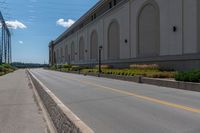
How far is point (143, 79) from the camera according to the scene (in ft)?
82.1

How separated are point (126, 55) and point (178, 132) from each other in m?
37.4

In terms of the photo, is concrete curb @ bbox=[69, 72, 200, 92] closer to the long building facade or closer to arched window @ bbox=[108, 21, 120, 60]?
the long building facade

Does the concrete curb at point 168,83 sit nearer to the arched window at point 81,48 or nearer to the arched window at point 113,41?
the arched window at point 113,41

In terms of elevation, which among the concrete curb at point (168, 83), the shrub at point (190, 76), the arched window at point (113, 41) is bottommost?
the concrete curb at point (168, 83)

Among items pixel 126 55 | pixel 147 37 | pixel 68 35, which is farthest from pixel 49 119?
pixel 68 35

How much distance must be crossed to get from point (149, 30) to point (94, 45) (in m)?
30.5

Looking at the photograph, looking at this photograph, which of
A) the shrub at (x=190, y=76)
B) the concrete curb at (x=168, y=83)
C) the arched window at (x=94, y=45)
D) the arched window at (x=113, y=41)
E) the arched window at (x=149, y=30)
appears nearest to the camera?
the concrete curb at (x=168, y=83)

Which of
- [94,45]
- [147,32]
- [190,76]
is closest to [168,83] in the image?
[190,76]

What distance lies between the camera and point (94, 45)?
66812mm

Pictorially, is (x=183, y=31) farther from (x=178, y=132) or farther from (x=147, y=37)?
(x=178, y=132)

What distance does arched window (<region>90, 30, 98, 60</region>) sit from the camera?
214 ft

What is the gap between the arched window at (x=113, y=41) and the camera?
4935 centimetres

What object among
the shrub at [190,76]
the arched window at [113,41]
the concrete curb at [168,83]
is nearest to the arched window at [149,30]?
the concrete curb at [168,83]

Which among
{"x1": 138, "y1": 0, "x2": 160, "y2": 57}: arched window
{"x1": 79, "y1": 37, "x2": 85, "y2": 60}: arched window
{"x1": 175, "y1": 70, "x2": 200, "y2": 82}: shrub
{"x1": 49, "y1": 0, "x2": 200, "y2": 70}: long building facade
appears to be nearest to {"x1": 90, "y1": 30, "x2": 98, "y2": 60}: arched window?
{"x1": 49, "y1": 0, "x2": 200, "y2": 70}: long building facade
